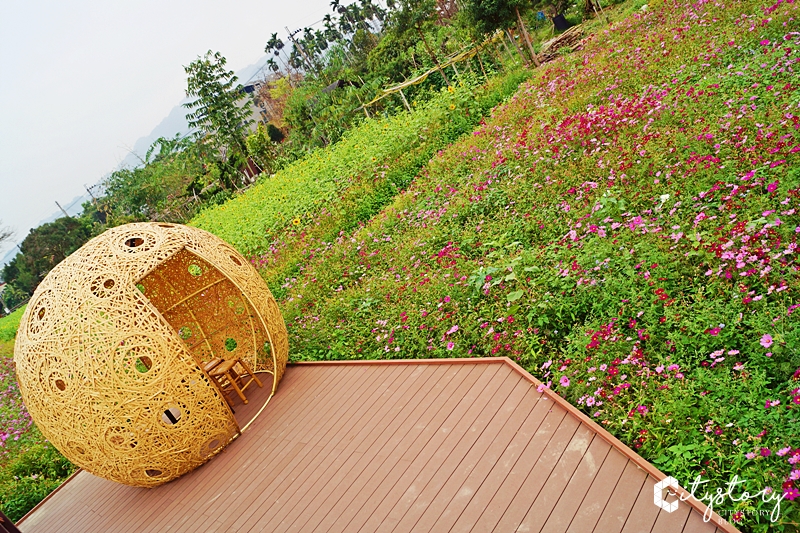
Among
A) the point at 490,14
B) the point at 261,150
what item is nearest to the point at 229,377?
the point at 490,14

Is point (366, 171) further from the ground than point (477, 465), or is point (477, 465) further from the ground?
point (366, 171)

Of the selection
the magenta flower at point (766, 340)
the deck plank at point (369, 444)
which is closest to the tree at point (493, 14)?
the deck plank at point (369, 444)

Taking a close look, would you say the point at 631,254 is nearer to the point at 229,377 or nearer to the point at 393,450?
the point at 393,450

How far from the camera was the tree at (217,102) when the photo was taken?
2141 centimetres

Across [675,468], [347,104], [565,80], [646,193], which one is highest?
[347,104]

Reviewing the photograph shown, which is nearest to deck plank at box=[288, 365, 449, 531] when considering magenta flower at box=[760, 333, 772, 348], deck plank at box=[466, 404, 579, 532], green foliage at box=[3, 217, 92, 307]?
deck plank at box=[466, 404, 579, 532]

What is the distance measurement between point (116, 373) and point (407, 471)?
2.57 metres

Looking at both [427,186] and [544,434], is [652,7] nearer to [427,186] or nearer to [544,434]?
[427,186]

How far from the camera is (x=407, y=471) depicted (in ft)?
12.4

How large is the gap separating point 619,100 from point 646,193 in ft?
8.58

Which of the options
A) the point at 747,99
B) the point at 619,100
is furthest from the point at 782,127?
the point at 619,100

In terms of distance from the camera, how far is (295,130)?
22219 millimetres

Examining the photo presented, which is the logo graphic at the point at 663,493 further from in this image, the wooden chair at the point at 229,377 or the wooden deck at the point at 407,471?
the wooden chair at the point at 229,377

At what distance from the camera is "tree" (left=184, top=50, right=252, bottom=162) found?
2141 cm
